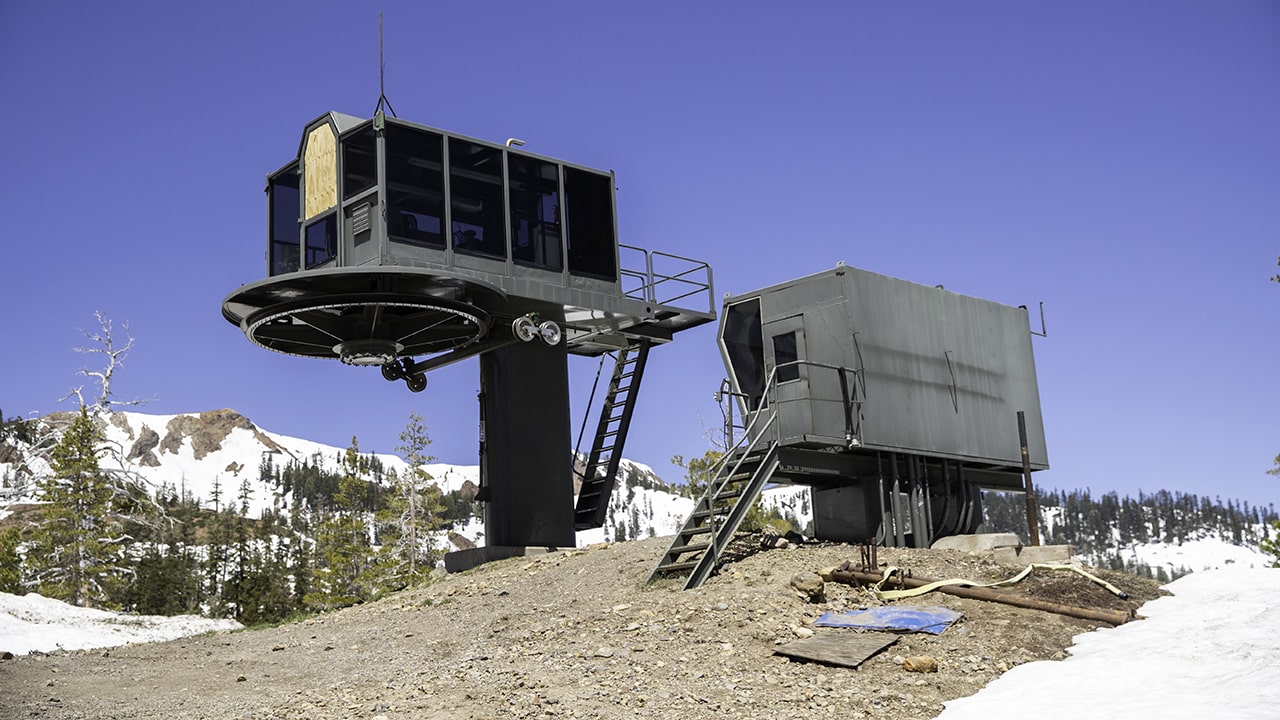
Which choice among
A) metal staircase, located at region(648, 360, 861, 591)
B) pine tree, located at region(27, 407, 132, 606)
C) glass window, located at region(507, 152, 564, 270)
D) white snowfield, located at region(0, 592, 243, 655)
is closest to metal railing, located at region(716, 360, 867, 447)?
metal staircase, located at region(648, 360, 861, 591)

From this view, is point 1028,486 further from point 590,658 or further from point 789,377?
point 590,658

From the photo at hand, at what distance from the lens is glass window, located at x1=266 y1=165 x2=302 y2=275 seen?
21.5 meters

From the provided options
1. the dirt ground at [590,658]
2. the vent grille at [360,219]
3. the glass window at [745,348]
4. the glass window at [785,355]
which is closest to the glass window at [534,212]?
the vent grille at [360,219]

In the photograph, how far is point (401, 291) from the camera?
2002 cm

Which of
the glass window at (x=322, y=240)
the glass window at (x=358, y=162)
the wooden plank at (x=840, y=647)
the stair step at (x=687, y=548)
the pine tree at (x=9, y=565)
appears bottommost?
the wooden plank at (x=840, y=647)

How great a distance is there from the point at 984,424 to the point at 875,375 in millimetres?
3594

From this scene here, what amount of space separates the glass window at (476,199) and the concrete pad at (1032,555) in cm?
1027

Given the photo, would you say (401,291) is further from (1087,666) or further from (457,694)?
(1087,666)

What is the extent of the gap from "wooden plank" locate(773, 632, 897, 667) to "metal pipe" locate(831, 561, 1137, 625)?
2194 millimetres

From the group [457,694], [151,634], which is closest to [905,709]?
[457,694]

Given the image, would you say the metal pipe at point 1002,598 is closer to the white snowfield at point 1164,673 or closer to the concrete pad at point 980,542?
the white snowfield at point 1164,673

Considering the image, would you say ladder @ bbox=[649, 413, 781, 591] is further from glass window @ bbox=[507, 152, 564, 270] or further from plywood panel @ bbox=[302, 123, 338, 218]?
plywood panel @ bbox=[302, 123, 338, 218]

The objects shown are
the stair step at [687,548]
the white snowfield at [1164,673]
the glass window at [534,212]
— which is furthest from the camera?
the glass window at [534,212]

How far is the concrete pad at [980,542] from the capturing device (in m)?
19.3
